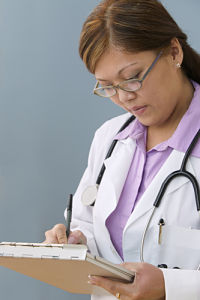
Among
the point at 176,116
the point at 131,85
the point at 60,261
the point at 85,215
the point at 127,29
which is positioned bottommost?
the point at 85,215

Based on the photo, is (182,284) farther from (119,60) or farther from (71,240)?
(119,60)

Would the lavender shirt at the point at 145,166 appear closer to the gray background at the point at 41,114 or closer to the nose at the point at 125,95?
the nose at the point at 125,95

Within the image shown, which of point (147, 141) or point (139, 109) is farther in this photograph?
point (147, 141)

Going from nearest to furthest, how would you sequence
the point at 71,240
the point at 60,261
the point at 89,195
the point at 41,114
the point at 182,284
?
the point at 60,261, the point at 182,284, the point at 71,240, the point at 89,195, the point at 41,114

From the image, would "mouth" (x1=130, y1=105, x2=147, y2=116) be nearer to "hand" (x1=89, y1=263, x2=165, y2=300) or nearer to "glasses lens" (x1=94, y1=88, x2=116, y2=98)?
"glasses lens" (x1=94, y1=88, x2=116, y2=98)

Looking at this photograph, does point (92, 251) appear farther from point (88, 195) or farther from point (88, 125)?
point (88, 125)

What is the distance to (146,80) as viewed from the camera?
1.20m

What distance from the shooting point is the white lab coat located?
1.05 metres

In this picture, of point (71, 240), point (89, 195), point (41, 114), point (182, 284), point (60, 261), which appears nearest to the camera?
point (60, 261)

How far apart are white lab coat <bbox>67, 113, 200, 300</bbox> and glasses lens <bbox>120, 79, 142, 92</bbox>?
202 millimetres

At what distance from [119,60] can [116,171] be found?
1.06 feet

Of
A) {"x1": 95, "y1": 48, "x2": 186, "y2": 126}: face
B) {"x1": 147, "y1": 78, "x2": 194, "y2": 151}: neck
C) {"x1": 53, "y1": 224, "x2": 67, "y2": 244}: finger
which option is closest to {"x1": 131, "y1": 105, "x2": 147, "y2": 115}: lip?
{"x1": 95, "y1": 48, "x2": 186, "y2": 126}: face

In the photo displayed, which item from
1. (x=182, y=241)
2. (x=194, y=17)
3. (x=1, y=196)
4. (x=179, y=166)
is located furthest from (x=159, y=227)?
(x=194, y=17)

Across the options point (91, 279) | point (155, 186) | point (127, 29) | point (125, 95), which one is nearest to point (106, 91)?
point (125, 95)
